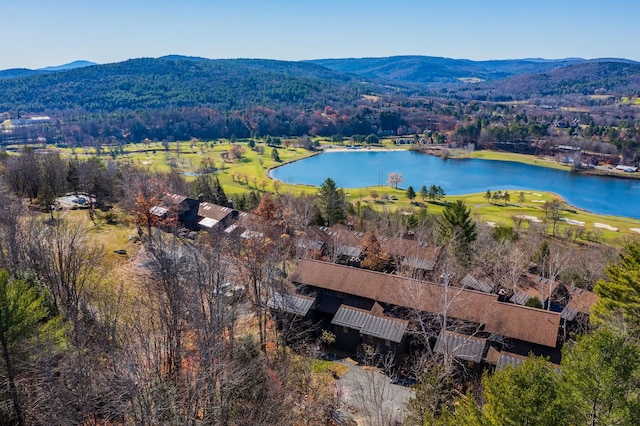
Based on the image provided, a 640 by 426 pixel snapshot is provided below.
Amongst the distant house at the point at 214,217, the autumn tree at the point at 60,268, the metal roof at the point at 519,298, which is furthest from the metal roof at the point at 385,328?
the distant house at the point at 214,217

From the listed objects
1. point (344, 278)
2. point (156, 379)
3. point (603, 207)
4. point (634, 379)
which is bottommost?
point (603, 207)

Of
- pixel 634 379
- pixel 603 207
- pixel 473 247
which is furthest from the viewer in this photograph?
pixel 603 207

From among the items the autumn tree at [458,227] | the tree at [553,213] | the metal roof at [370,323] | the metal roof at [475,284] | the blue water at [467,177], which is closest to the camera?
the metal roof at [370,323]

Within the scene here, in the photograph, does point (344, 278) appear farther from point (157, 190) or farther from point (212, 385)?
point (157, 190)

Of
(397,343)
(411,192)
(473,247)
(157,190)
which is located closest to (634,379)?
(397,343)

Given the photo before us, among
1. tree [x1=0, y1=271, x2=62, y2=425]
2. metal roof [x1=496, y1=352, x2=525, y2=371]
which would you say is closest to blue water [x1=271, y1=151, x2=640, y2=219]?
metal roof [x1=496, y1=352, x2=525, y2=371]

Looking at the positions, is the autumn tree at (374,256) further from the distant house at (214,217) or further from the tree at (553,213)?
the tree at (553,213)
